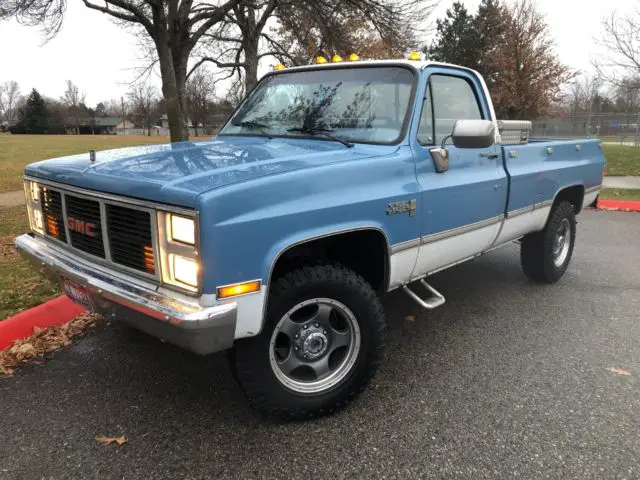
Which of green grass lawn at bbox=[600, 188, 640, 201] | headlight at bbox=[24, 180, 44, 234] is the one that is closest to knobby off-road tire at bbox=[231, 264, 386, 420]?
headlight at bbox=[24, 180, 44, 234]

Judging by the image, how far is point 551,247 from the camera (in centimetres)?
496

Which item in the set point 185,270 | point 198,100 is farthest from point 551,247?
point 198,100

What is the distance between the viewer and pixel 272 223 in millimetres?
A: 2346

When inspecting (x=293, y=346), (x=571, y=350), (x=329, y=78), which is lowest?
(x=571, y=350)

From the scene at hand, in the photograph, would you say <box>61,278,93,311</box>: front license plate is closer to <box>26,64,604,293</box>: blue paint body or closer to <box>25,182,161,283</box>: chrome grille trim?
<box>25,182,161,283</box>: chrome grille trim

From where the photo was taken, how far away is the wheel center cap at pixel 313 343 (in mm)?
2746

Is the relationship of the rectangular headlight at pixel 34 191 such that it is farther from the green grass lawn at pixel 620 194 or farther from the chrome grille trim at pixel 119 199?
the green grass lawn at pixel 620 194

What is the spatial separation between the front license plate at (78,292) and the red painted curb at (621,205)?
9.54 metres

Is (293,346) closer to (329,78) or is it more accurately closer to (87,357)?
(87,357)

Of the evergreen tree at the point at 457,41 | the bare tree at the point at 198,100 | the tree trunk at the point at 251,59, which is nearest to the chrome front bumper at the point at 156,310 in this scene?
the tree trunk at the point at 251,59

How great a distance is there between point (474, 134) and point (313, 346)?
1567 millimetres

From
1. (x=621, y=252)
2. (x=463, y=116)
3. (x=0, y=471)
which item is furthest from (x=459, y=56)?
(x=0, y=471)

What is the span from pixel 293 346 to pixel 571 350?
2.15m

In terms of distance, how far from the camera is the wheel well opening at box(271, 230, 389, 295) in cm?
274
